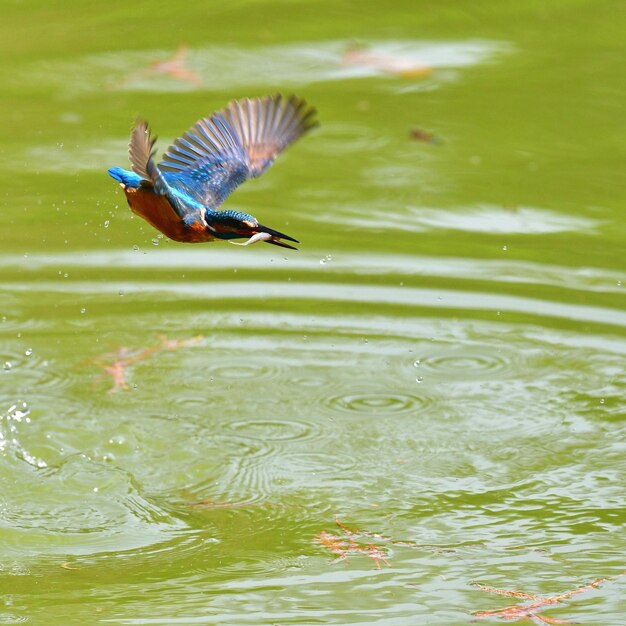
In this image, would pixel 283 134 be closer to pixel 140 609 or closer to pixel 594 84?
pixel 140 609

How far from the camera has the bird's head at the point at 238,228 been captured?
3.76 meters

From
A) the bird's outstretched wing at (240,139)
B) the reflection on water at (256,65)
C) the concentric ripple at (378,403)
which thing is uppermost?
the reflection on water at (256,65)

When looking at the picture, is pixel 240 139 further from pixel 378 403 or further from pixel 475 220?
pixel 475 220

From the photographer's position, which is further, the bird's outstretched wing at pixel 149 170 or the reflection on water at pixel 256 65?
the reflection on water at pixel 256 65

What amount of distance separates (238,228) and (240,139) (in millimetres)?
853

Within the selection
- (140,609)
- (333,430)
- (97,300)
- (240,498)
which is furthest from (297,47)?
(140,609)

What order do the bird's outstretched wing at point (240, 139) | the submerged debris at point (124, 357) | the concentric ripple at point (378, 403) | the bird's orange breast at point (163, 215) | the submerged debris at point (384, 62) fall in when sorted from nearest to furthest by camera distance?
the bird's orange breast at point (163, 215), the bird's outstretched wing at point (240, 139), the concentric ripple at point (378, 403), the submerged debris at point (124, 357), the submerged debris at point (384, 62)

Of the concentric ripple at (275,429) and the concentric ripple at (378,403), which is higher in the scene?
the concentric ripple at (378,403)

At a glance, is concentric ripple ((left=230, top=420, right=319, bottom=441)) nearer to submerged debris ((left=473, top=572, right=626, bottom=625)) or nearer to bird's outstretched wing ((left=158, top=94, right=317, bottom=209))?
bird's outstretched wing ((left=158, top=94, right=317, bottom=209))

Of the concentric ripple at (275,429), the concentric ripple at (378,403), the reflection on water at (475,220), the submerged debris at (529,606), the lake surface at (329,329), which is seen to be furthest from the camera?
the reflection on water at (475,220)

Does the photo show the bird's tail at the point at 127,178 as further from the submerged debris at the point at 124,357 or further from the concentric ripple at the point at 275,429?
the submerged debris at the point at 124,357

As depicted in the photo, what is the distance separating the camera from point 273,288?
6324mm

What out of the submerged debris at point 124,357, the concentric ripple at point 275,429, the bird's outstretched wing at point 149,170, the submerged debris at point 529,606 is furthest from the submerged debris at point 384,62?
the submerged debris at point 529,606

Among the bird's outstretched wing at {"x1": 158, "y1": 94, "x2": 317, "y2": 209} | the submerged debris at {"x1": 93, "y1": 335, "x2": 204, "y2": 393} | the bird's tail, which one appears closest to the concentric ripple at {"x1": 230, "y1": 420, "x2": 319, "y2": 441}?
the submerged debris at {"x1": 93, "y1": 335, "x2": 204, "y2": 393}
